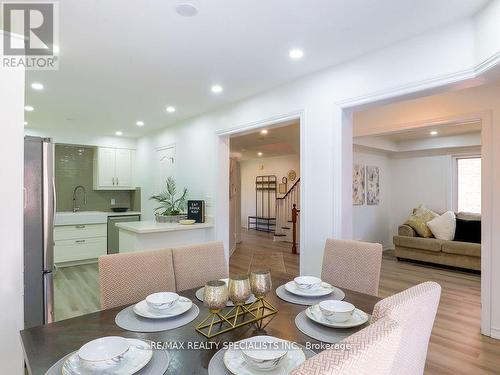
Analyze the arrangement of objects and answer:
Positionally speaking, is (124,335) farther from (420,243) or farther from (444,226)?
(444,226)

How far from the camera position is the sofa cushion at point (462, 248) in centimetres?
465

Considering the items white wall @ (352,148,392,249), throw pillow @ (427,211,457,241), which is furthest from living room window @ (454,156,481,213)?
white wall @ (352,148,392,249)

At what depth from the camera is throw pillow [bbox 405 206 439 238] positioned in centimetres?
542

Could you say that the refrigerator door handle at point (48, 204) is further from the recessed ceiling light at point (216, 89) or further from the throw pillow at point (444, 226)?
the throw pillow at point (444, 226)

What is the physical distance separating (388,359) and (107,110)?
4.39m

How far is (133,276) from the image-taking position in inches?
65.1

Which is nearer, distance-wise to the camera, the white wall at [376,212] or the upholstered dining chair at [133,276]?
the upholstered dining chair at [133,276]

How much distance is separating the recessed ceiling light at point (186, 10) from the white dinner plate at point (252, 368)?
184 cm

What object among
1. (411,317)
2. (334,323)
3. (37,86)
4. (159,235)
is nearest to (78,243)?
(159,235)

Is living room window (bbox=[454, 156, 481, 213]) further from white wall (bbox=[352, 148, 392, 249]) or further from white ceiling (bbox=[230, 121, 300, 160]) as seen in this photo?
white ceiling (bbox=[230, 121, 300, 160])

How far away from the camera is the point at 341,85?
102 inches

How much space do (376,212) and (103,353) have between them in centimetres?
637

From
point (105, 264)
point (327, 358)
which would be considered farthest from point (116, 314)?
point (327, 358)

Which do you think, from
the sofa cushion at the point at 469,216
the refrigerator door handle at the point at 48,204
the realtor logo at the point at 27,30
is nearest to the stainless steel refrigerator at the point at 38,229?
the refrigerator door handle at the point at 48,204
